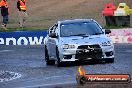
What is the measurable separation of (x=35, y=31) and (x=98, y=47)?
1479 centimetres

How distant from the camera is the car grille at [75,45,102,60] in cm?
2250

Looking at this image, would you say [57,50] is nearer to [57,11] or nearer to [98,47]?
[98,47]

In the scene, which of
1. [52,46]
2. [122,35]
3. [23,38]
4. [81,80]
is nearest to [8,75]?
[52,46]

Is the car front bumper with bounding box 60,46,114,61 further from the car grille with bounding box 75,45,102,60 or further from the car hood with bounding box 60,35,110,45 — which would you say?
the car hood with bounding box 60,35,110,45

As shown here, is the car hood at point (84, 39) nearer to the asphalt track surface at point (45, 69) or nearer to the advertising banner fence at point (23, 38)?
the asphalt track surface at point (45, 69)

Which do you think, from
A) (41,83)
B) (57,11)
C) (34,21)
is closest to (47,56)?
(41,83)

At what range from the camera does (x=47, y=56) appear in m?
25.0

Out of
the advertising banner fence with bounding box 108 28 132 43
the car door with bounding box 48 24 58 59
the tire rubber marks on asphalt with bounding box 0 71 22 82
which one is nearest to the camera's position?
the tire rubber marks on asphalt with bounding box 0 71 22 82

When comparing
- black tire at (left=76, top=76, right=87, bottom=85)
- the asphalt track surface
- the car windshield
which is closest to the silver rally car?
the car windshield

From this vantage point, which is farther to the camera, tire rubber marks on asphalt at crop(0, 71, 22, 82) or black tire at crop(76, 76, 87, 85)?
tire rubber marks on asphalt at crop(0, 71, 22, 82)

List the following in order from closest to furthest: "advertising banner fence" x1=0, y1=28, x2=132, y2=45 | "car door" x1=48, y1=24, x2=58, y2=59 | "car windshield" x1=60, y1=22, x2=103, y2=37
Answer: "car windshield" x1=60, y1=22, x2=103, y2=37, "car door" x1=48, y1=24, x2=58, y2=59, "advertising banner fence" x1=0, y1=28, x2=132, y2=45

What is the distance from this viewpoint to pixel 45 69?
22516 mm

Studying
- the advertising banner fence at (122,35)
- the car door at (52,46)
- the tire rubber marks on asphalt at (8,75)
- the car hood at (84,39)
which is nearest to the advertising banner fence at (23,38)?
the advertising banner fence at (122,35)

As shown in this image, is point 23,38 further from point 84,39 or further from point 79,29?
point 84,39
